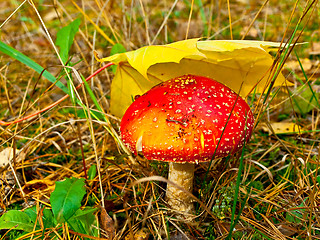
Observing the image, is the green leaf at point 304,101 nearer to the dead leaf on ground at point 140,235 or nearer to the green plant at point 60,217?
the dead leaf on ground at point 140,235

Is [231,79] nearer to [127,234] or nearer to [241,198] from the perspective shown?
[241,198]

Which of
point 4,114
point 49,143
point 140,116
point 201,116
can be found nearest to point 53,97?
point 4,114

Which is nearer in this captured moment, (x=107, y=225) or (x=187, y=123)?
(x=187, y=123)

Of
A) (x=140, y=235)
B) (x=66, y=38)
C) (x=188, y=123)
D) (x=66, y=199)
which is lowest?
(x=140, y=235)

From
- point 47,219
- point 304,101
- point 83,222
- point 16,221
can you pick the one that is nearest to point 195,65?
point 83,222

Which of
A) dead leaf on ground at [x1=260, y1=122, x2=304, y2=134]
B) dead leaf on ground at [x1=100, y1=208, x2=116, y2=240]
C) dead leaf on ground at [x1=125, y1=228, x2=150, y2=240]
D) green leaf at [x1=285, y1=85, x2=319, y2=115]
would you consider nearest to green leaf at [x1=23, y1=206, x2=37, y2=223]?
dead leaf on ground at [x1=100, y1=208, x2=116, y2=240]

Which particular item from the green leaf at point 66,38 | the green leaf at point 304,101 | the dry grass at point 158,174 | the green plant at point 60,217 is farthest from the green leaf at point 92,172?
the green leaf at point 304,101

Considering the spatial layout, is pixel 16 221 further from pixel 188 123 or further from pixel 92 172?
→ pixel 188 123
